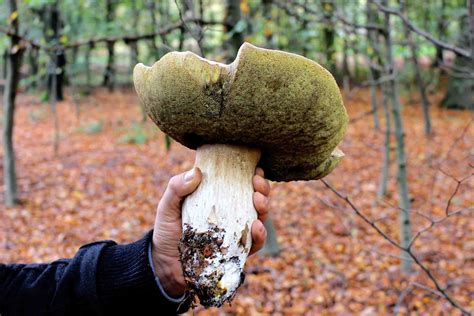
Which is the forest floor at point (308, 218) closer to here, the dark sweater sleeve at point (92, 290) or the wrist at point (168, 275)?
the wrist at point (168, 275)

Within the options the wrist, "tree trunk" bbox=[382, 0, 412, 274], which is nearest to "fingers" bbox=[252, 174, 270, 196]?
the wrist

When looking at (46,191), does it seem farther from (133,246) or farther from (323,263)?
(133,246)

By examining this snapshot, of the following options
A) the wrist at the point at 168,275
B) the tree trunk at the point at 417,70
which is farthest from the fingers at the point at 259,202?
the tree trunk at the point at 417,70

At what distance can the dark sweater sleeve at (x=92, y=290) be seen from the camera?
5.68 feet

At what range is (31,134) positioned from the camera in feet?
36.8

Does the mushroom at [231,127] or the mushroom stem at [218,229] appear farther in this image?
the mushroom stem at [218,229]

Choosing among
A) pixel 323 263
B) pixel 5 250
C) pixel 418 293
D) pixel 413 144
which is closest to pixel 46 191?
pixel 5 250

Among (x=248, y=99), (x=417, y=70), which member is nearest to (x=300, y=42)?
(x=417, y=70)

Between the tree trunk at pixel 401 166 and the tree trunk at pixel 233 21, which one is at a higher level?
the tree trunk at pixel 233 21

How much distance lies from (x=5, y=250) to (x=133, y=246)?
4.15m

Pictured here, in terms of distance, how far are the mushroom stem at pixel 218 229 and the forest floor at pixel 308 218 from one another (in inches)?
40.9

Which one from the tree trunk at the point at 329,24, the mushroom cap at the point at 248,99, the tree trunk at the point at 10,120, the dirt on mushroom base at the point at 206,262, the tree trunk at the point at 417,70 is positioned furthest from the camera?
the tree trunk at the point at 10,120

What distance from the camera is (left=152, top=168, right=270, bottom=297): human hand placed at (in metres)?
1.41

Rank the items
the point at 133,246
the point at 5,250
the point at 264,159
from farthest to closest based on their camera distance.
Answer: the point at 5,250 → the point at 133,246 → the point at 264,159
